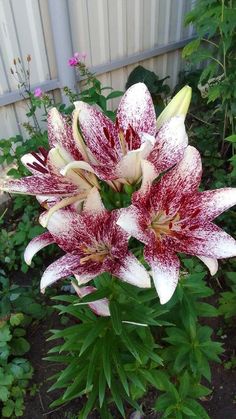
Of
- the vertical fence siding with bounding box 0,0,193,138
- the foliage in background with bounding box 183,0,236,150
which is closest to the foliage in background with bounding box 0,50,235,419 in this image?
the foliage in background with bounding box 183,0,236,150

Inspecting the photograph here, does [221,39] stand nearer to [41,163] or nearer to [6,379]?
[41,163]

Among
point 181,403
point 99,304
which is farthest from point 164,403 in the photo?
point 99,304

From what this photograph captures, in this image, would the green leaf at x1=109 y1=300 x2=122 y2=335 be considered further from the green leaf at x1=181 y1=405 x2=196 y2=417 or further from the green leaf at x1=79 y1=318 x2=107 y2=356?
the green leaf at x1=181 y1=405 x2=196 y2=417

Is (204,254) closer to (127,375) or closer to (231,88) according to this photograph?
(127,375)

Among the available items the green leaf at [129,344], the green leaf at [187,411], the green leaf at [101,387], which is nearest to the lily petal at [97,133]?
the green leaf at [129,344]

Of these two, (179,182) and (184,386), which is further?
(184,386)
